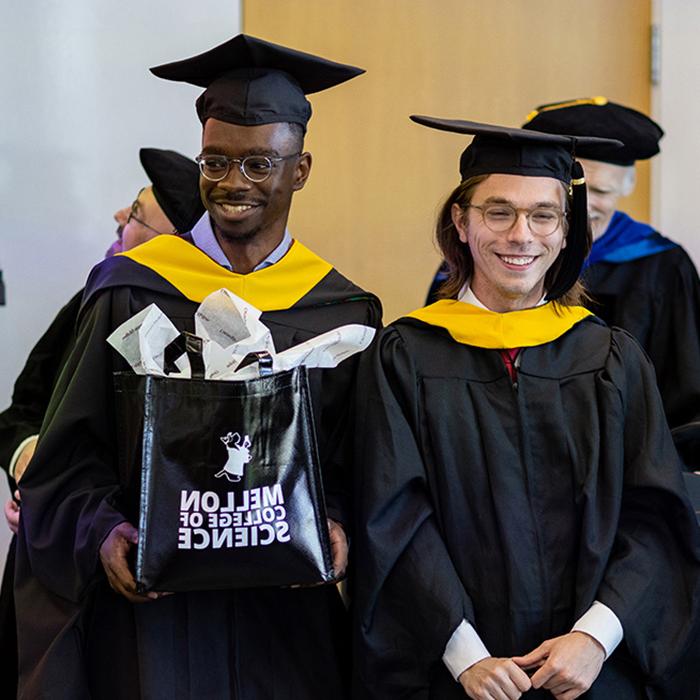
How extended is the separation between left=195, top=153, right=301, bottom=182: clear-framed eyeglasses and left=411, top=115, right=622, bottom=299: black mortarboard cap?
1.10 feet

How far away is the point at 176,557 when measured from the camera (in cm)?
219

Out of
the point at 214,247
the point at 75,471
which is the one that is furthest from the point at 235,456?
the point at 214,247

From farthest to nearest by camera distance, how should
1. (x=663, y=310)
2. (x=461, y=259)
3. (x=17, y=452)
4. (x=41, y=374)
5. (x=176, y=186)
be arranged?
(x=663, y=310)
(x=176, y=186)
(x=41, y=374)
(x=17, y=452)
(x=461, y=259)

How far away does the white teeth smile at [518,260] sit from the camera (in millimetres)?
2510

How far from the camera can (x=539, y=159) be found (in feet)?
8.27

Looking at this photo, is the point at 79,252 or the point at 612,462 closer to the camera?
the point at 612,462

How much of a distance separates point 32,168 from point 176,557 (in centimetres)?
216

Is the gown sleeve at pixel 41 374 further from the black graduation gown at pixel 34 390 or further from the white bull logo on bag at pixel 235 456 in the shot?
the white bull logo on bag at pixel 235 456

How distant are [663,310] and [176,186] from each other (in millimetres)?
1543

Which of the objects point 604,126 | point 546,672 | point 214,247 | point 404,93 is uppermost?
point 404,93

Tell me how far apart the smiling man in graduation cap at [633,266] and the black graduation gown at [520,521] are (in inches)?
45.6

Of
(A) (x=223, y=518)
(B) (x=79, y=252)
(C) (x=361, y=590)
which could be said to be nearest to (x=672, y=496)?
(C) (x=361, y=590)

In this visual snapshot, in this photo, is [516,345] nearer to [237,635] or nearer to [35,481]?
[237,635]

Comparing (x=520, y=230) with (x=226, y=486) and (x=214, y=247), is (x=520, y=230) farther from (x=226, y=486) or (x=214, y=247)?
(x=226, y=486)
